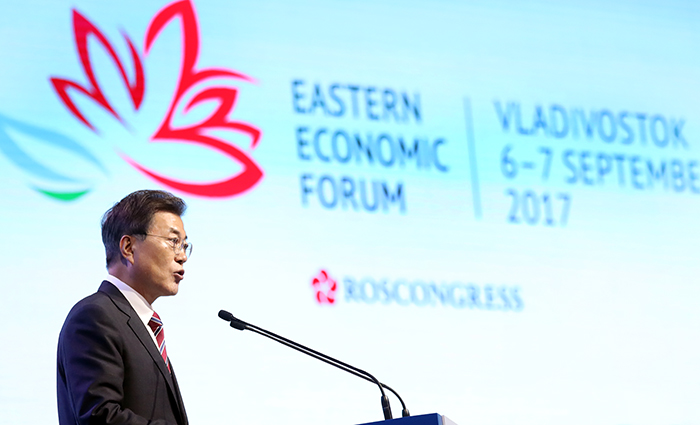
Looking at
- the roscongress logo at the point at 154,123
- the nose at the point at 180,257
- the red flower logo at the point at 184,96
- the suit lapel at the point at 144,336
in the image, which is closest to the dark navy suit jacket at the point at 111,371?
the suit lapel at the point at 144,336

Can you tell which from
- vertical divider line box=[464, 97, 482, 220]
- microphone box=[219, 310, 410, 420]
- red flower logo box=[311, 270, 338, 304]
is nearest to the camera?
microphone box=[219, 310, 410, 420]

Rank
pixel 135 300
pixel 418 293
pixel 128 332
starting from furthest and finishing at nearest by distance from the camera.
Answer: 1. pixel 418 293
2. pixel 135 300
3. pixel 128 332

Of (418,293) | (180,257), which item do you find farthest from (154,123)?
(180,257)

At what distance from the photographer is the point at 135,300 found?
235cm

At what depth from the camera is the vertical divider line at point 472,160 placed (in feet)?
14.4

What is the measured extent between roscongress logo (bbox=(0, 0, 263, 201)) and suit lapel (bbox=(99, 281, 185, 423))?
1449 millimetres

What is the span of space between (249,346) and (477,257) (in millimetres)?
1129

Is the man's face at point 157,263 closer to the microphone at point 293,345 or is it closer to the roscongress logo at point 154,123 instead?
the microphone at point 293,345

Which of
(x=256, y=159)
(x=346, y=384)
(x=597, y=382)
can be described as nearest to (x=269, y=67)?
(x=256, y=159)

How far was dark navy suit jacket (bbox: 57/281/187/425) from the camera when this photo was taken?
2.07 meters

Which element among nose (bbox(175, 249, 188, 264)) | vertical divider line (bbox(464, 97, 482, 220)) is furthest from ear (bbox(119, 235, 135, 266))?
vertical divider line (bbox(464, 97, 482, 220))

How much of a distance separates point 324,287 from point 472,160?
98cm

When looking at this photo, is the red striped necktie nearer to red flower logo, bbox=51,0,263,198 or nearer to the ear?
the ear

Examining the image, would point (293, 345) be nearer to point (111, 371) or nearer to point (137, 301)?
point (137, 301)
